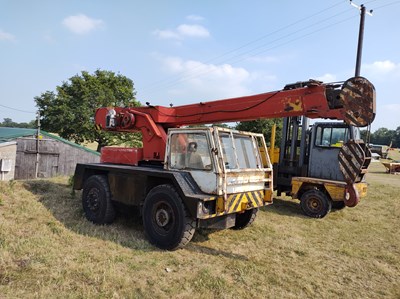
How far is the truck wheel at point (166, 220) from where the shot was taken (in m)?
4.97

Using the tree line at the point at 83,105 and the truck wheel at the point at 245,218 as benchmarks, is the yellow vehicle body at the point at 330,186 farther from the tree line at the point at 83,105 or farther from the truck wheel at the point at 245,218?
the tree line at the point at 83,105

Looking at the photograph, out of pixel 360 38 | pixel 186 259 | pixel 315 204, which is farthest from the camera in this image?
pixel 360 38

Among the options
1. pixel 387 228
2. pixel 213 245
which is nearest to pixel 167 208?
pixel 213 245

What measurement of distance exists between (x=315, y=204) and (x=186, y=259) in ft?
16.4

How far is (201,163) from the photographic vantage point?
5.17 m

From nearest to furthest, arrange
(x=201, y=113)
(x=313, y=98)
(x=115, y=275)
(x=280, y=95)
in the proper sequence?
(x=115, y=275), (x=313, y=98), (x=280, y=95), (x=201, y=113)

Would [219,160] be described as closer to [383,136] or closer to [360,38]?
[360,38]

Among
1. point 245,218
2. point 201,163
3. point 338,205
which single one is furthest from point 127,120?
point 338,205

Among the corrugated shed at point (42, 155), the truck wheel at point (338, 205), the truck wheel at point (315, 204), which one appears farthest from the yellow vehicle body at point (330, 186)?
the corrugated shed at point (42, 155)

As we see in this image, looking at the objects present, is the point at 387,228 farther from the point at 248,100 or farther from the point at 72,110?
the point at 72,110

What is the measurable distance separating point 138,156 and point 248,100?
8.28 feet

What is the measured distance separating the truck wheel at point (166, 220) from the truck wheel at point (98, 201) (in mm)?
1191

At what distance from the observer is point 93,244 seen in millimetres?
5113

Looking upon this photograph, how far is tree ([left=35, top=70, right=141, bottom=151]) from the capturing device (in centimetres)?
2273
